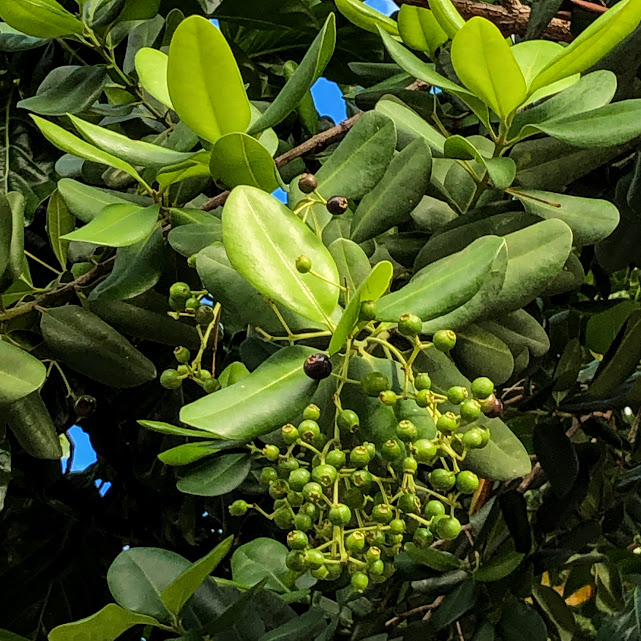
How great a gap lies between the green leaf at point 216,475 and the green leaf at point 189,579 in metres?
0.08

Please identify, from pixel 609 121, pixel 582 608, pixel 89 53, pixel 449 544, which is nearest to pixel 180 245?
pixel 609 121

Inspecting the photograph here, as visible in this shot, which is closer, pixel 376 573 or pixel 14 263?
pixel 376 573

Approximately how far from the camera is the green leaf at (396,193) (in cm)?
43

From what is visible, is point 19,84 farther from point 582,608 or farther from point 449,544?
point 582,608

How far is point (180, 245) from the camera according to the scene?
0.46 m

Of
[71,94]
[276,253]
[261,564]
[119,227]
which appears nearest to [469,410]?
[276,253]

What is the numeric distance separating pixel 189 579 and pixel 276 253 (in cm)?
22

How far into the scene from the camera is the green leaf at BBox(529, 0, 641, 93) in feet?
1.21

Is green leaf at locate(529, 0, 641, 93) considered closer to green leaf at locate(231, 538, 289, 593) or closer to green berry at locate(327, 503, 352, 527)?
green berry at locate(327, 503, 352, 527)

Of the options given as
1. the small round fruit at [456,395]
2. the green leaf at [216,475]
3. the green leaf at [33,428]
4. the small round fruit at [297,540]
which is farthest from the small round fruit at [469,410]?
the green leaf at [33,428]

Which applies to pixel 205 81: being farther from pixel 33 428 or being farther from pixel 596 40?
pixel 33 428

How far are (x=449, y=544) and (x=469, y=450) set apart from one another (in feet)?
1.11

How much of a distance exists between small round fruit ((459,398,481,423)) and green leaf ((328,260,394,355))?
2.7 inches

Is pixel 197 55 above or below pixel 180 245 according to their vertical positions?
above
